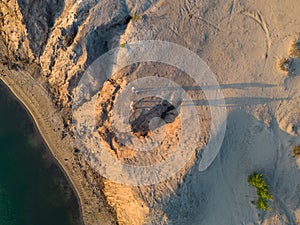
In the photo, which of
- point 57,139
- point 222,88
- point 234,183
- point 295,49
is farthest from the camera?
point 57,139

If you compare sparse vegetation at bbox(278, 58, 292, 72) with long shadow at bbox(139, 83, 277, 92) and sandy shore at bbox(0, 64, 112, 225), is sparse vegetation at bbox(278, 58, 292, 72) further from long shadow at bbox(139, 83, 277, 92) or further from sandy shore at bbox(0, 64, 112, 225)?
sandy shore at bbox(0, 64, 112, 225)

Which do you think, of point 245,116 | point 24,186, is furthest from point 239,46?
point 24,186

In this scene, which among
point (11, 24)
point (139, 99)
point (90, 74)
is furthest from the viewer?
point (11, 24)

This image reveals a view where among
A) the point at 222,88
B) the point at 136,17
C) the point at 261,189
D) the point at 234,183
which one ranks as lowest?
the point at 261,189

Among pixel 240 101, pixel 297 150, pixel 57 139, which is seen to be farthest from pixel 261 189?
pixel 57 139

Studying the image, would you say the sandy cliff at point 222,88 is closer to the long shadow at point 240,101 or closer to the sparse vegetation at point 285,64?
the long shadow at point 240,101

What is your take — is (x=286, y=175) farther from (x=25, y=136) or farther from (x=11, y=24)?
(x=11, y=24)

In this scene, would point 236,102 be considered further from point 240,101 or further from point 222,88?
point 222,88
